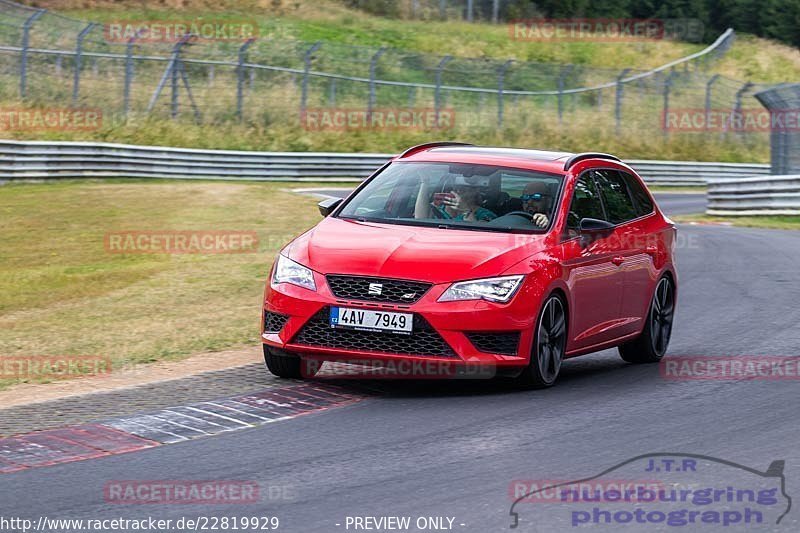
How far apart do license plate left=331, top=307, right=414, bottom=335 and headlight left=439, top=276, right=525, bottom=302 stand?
27 centimetres

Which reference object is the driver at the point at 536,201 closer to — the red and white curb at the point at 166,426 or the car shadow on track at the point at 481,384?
the car shadow on track at the point at 481,384

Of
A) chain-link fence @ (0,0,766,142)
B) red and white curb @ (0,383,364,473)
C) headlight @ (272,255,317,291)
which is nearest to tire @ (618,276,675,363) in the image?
red and white curb @ (0,383,364,473)

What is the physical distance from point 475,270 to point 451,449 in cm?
170

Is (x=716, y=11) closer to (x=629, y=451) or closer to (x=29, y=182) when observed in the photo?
(x=29, y=182)

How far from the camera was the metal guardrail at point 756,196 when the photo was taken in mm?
28531

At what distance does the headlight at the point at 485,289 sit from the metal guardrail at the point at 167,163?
21.2 m

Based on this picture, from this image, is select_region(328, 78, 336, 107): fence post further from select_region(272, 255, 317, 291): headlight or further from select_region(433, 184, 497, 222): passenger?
select_region(272, 255, 317, 291): headlight

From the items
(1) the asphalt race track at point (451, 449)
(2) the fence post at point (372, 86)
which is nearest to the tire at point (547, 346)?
(1) the asphalt race track at point (451, 449)

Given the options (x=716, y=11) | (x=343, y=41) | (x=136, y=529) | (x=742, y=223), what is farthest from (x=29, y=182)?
(x=716, y=11)

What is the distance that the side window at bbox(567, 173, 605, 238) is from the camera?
9758 millimetres

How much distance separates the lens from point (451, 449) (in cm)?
729

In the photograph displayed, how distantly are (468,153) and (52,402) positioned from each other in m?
3.57

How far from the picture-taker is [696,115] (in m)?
47.7

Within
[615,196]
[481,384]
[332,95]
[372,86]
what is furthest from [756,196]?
[481,384]
